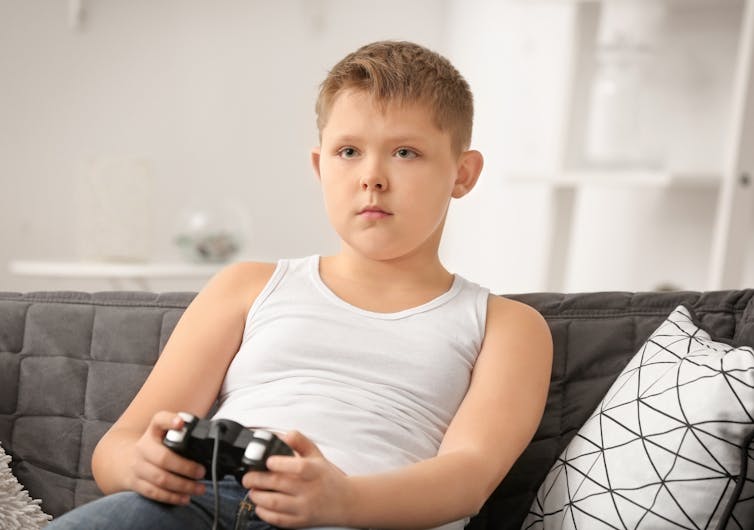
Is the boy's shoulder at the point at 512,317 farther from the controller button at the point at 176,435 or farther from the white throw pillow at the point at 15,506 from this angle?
the white throw pillow at the point at 15,506

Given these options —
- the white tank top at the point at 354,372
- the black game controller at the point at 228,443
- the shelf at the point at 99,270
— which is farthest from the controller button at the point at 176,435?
the shelf at the point at 99,270

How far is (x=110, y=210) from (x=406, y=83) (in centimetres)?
157

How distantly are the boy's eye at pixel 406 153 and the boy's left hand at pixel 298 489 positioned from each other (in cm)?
41

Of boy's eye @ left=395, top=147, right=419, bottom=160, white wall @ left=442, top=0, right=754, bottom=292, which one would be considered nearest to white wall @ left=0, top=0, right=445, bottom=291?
white wall @ left=442, top=0, right=754, bottom=292

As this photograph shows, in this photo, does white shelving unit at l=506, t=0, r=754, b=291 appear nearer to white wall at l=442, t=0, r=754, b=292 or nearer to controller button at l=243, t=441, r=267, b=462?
white wall at l=442, t=0, r=754, b=292

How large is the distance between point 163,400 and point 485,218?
7.25 ft

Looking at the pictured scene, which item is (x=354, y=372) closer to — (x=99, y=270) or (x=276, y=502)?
(x=276, y=502)

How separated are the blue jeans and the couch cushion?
35cm

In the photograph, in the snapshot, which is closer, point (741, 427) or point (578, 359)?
point (741, 427)

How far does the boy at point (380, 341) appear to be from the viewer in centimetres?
99

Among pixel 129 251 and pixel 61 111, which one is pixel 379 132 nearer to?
pixel 129 251

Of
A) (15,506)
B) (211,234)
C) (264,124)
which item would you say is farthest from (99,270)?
(15,506)

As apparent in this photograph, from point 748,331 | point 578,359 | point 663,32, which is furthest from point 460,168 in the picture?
point 663,32

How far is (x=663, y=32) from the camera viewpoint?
97.2 inches
